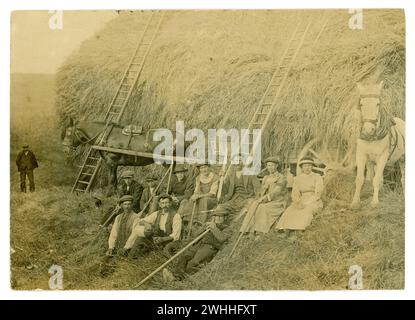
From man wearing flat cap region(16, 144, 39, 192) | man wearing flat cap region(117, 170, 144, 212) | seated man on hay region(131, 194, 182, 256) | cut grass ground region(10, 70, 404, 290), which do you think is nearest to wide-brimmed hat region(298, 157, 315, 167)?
cut grass ground region(10, 70, 404, 290)

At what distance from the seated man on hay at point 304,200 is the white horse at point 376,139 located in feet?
1.08

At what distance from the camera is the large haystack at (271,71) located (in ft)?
18.6

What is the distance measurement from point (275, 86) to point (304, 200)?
0.99m

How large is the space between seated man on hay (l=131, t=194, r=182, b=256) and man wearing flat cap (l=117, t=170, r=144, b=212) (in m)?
0.16

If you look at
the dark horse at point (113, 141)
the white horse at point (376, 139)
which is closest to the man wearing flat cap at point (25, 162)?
the dark horse at point (113, 141)

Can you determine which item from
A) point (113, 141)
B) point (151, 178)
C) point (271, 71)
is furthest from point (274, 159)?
point (113, 141)

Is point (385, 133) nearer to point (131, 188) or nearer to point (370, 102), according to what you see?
point (370, 102)

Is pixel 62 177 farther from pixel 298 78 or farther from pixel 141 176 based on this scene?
pixel 298 78

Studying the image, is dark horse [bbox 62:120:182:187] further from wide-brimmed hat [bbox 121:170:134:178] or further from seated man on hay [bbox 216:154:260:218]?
seated man on hay [bbox 216:154:260:218]

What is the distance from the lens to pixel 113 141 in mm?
5766

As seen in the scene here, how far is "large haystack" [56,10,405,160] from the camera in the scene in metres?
5.66

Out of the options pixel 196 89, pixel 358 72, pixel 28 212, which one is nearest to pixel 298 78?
pixel 358 72
